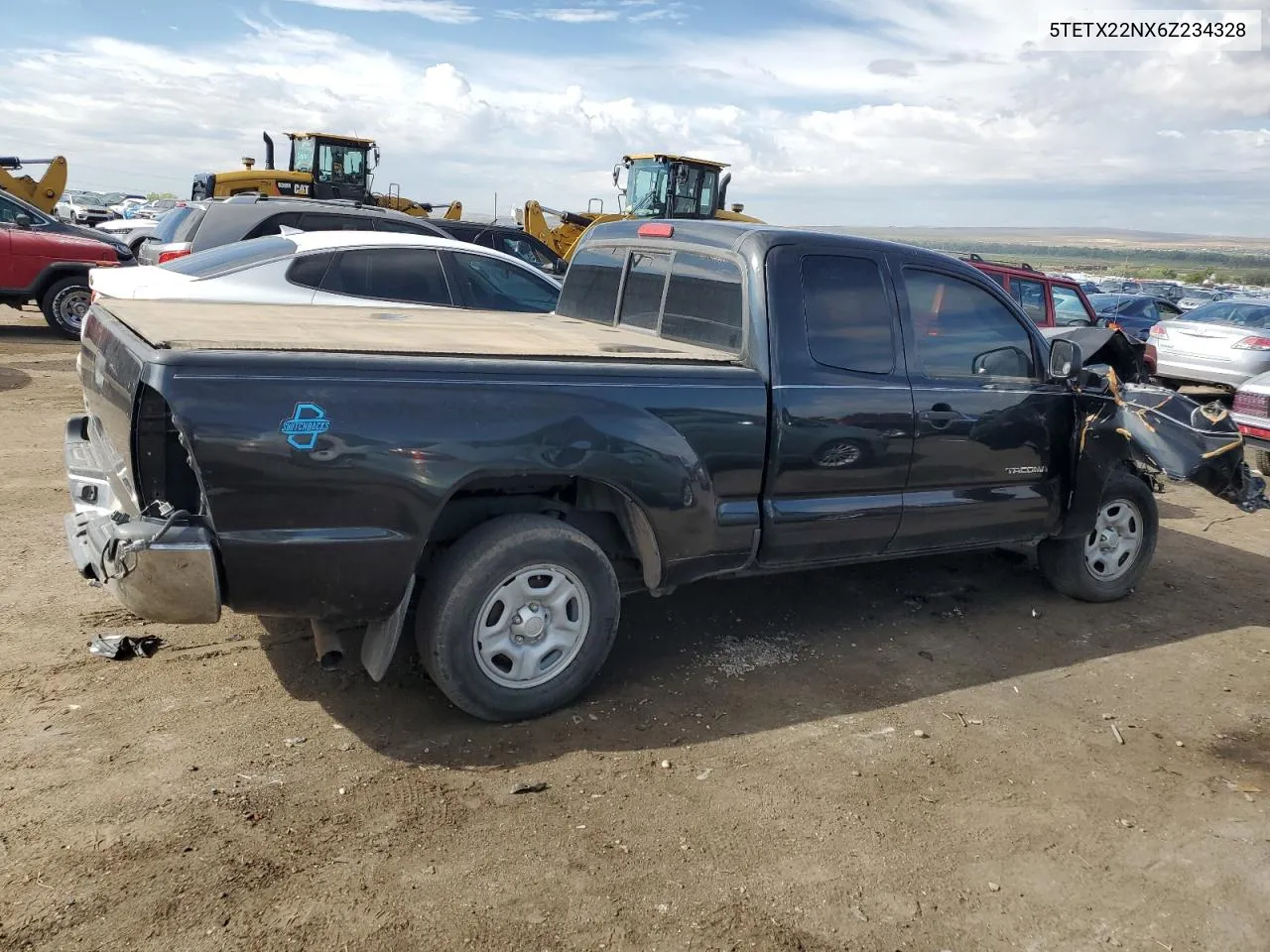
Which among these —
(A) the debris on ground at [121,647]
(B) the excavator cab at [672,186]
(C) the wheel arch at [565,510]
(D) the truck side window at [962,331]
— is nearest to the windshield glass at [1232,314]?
(B) the excavator cab at [672,186]

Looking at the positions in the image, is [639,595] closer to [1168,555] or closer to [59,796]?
[59,796]

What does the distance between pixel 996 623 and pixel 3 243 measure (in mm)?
12148

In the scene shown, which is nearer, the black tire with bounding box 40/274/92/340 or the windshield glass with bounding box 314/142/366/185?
the black tire with bounding box 40/274/92/340

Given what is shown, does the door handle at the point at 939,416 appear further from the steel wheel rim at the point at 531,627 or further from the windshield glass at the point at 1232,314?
the windshield glass at the point at 1232,314

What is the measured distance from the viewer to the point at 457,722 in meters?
3.88

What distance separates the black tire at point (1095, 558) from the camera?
5.63 metres

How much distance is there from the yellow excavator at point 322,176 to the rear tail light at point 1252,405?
16.0 m

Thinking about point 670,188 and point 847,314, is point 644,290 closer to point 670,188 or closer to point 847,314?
point 847,314

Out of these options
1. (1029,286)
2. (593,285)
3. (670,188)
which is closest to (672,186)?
(670,188)

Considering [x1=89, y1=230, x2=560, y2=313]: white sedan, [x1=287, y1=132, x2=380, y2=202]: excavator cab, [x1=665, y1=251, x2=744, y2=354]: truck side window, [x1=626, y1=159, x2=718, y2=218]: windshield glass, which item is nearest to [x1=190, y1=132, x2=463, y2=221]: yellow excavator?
[x1=287, y1=132, x2=380, y2=202]: excavator cab

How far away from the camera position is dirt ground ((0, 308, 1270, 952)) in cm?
284

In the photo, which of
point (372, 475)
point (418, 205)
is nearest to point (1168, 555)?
point (372, 475)

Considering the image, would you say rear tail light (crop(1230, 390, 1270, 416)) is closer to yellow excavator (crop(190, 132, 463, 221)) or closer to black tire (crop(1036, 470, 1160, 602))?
black tire (crop(1036, 470, 1160, 602))

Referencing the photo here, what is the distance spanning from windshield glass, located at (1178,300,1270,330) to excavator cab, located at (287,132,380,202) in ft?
51.9
